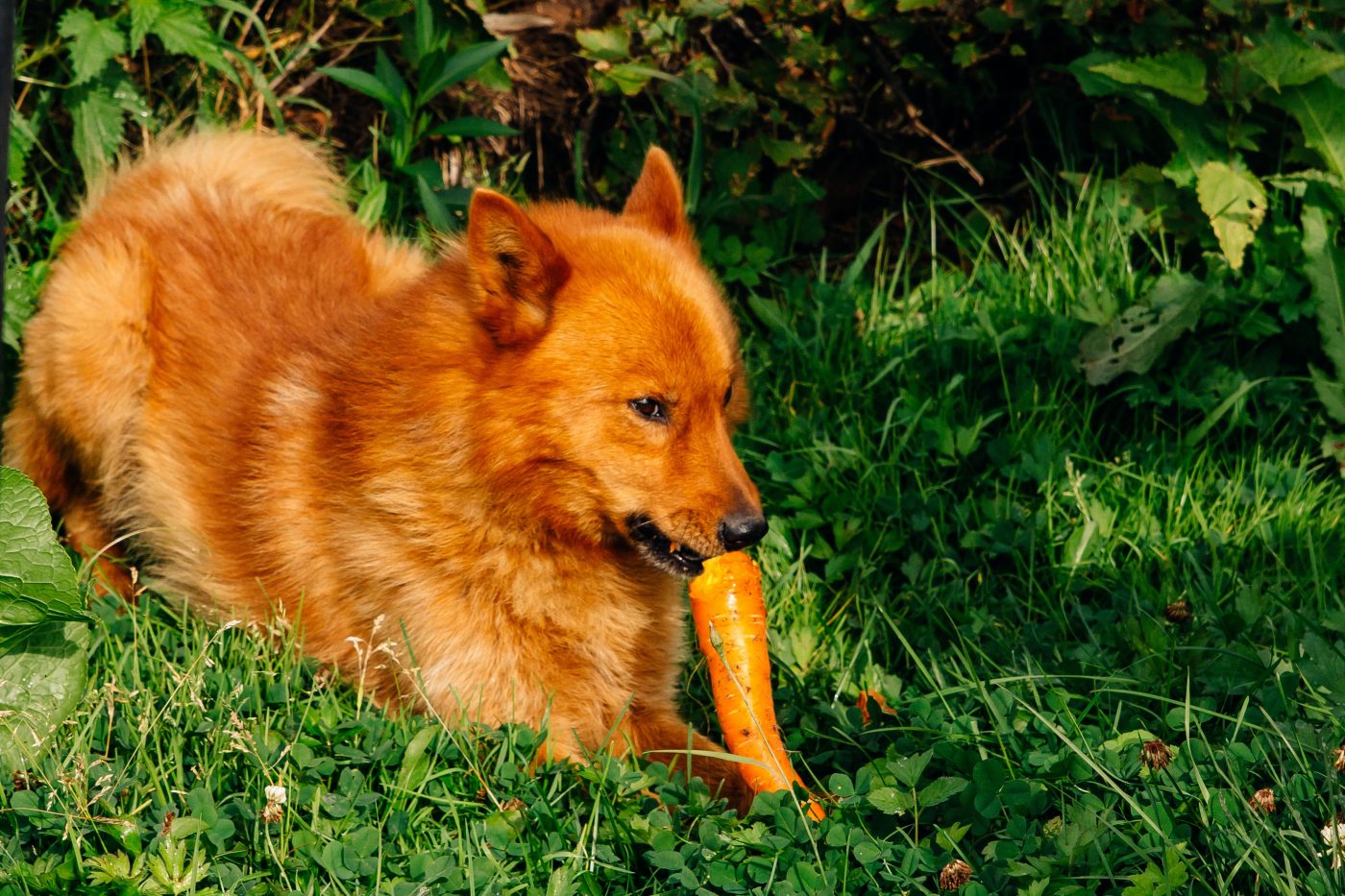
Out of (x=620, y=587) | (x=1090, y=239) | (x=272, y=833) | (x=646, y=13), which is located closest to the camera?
(x=272, y=833)

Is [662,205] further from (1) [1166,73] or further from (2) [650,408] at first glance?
(1) [1166,73]

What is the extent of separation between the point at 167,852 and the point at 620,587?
1221 mm

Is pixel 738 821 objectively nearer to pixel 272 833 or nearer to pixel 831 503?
pixel 272 833

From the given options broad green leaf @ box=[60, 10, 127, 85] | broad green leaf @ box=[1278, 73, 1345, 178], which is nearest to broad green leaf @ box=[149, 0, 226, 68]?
broad green leaf @ box=[60, 10, 127, 85]

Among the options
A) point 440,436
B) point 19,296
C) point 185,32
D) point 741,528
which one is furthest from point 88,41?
point 741,528

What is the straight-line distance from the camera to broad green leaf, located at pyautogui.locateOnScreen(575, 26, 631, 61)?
4.93m

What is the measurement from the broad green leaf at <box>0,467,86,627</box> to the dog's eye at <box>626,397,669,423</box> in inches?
49.0

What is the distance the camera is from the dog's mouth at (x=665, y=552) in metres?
3.16

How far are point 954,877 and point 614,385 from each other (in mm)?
1243

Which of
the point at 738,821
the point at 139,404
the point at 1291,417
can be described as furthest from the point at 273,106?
the point at 1291,417

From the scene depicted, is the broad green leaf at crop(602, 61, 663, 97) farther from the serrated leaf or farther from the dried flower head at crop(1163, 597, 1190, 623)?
the dried flower head at crop(1163, 597, 1190, 623)

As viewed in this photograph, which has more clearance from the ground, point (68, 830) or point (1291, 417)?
point (1291, 417)

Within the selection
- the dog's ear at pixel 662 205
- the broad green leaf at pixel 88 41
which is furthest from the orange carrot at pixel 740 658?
the broad green leaf at pixel 88 41

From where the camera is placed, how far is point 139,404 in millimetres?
3986
